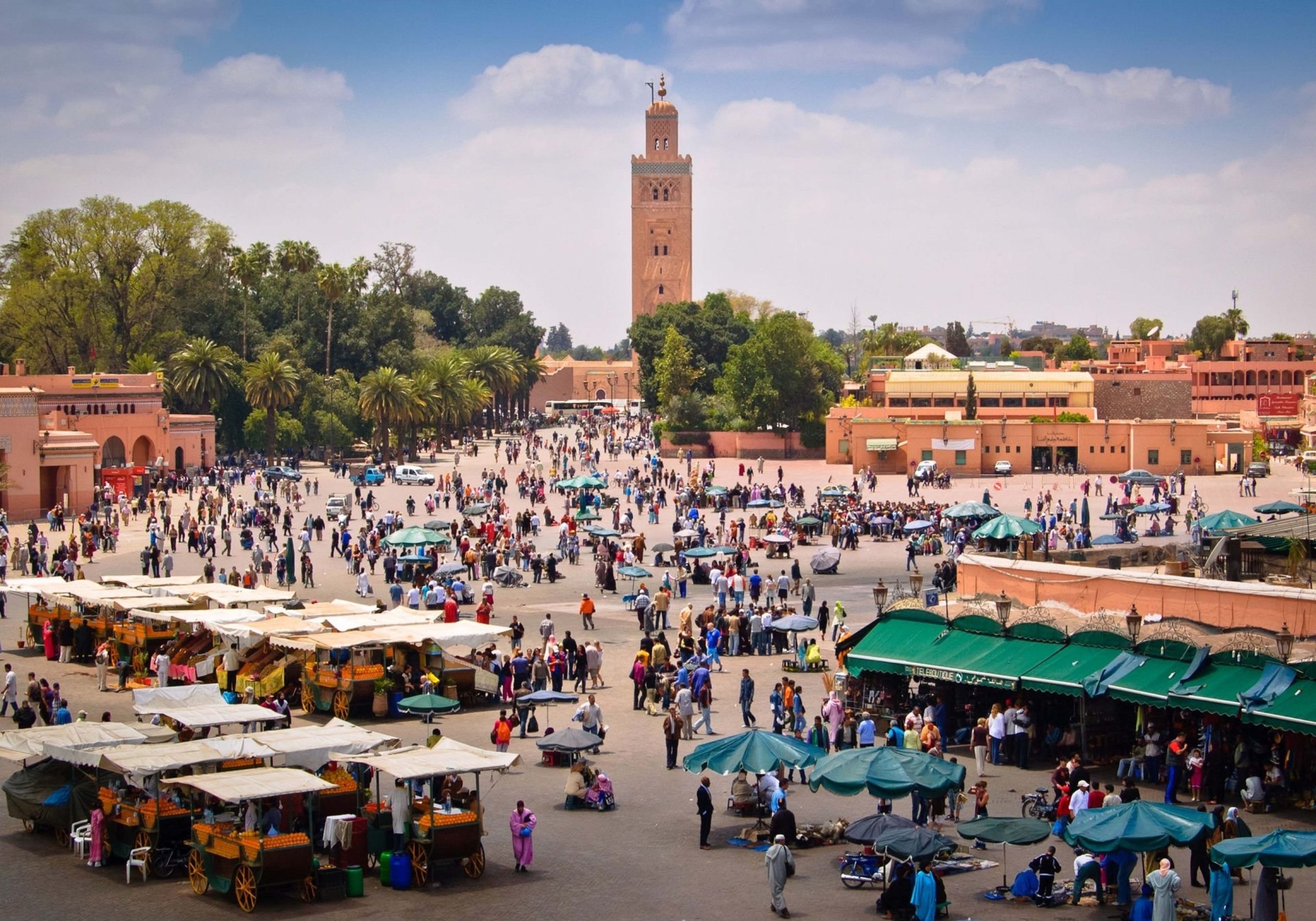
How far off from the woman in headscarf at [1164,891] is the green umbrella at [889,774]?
9.77ft

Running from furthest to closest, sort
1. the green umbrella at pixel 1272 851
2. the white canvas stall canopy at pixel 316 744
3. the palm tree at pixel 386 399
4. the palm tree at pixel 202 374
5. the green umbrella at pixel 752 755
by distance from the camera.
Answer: the palm tree at pixel 202 374
the palm tree at pixel 386 399
the green umbrella at pixel 752 755
the white canvas stall canopy at pixel 316 744
the green umbrella at pixel 1272 851

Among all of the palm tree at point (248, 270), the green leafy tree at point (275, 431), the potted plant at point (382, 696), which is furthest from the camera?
the palm tree at point (248, 270)

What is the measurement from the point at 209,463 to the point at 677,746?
58.1 meters

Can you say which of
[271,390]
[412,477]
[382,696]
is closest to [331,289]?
[271,390]

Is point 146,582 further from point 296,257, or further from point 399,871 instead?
point 296,257

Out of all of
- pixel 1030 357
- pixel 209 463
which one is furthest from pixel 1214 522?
pixel 1030 357

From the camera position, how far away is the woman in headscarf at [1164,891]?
13.9 m

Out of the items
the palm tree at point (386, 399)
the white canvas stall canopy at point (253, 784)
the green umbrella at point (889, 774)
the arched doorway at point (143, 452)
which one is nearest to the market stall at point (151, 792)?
the white canvas stall canopy at point (253, 784)

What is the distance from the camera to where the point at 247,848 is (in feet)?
49.7

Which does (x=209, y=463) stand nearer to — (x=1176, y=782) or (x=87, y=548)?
(x=87, y=548)

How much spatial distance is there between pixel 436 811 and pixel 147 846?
2.83 m

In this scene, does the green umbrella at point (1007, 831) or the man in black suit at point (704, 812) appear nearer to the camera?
the green umbrella at point (1007, 831)

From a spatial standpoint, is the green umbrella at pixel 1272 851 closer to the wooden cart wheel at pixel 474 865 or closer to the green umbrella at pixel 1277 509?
the wooden cart wheel at pixel 474 865

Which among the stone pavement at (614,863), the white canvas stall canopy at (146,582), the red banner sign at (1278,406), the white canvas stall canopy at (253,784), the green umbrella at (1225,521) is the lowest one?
the stone pavement at (614,863)
